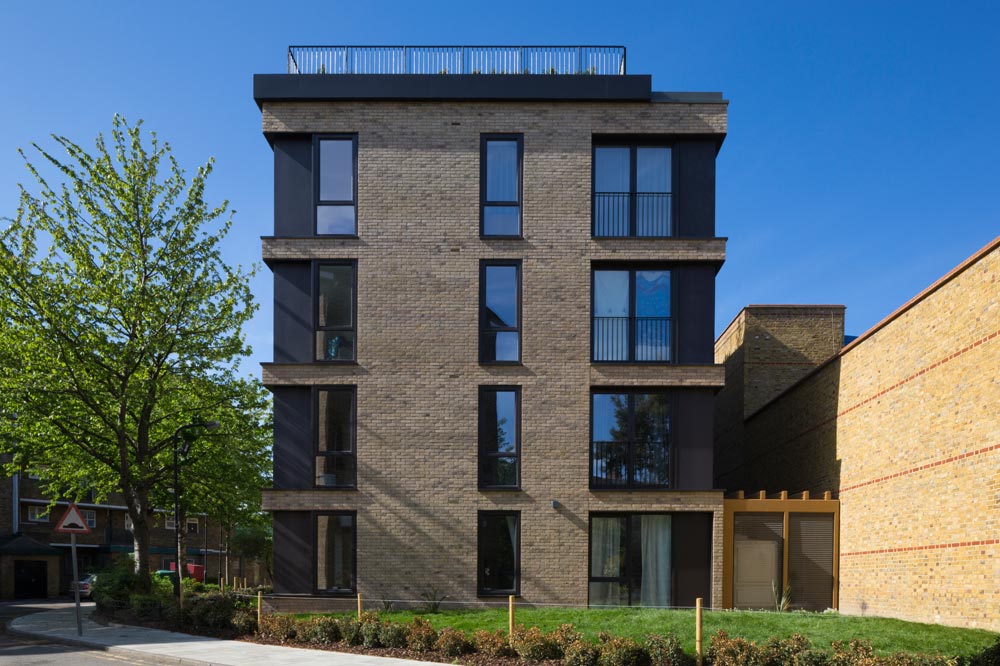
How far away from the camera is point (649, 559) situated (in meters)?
21.1

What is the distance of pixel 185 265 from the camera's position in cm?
2408

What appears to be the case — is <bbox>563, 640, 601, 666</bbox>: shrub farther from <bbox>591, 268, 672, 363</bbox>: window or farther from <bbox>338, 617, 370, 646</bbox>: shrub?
<bbox>591, 268, 672, 363</bbox>: window

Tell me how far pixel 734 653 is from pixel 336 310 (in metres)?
13.2

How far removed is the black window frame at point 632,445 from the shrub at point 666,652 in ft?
26.3

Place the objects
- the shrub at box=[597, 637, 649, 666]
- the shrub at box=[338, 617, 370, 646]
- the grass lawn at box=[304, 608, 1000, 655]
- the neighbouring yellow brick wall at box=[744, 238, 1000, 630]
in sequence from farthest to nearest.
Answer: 1. the shrub at box=[338, 617, 370, 646]
2. the neighbouring yellow brick wall at box=[744, 238, 1000, 630]
3. the grass lawn at box=[304, 608, 1000, 655]
4. the shrub at box=[597, 637, 649, 666]

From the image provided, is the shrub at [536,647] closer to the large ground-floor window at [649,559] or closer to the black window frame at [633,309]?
the large ground-floor window at [649,559]

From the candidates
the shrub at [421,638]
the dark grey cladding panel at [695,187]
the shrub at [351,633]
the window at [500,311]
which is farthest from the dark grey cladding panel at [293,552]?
the dark grey cladding panel at [695,187]

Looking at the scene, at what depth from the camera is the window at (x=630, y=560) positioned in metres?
20.9

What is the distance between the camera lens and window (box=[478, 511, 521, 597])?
21125mm

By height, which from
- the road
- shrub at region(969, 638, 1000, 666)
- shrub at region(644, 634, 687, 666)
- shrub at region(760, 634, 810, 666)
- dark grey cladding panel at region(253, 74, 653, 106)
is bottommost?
the road

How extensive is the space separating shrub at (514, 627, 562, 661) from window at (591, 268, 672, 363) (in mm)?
9067

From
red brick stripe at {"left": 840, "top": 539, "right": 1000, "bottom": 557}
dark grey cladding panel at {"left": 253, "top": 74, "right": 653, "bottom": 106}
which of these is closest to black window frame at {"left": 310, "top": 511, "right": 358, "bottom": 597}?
dark grey cladding panel at {"left": 253, "top": 74, "right": 653, "bottom": 106}

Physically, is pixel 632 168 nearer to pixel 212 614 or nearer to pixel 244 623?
pixel 244 623

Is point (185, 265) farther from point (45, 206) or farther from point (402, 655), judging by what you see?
point (402, 655)
